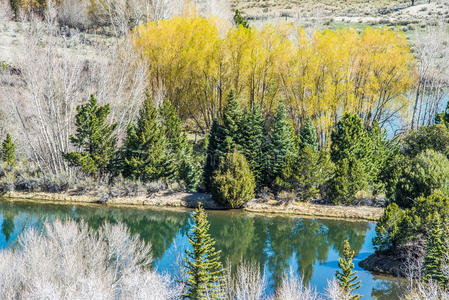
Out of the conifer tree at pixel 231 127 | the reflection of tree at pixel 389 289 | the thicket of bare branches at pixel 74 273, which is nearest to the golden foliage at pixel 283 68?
the conifer tree at pixel 231 127

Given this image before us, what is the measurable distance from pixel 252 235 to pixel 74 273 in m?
17.3

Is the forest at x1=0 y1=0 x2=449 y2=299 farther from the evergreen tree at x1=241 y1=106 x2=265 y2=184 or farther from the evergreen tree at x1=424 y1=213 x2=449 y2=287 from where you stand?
the evergreen tree at x1=424 y1=213 x2=449 y2=287

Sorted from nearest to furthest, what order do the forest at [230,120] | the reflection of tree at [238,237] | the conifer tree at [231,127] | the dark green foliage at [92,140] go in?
the reflection of tree at [238,237] < the forest at [230,120] < the conifer tree at [231,127] < the dark green foliage at [92,140]

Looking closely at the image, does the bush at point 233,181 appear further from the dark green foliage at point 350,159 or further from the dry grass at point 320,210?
the dark green foliage at point 350,159

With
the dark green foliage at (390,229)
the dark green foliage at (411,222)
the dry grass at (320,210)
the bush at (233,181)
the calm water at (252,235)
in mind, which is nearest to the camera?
the dark green foliage at (411,222)

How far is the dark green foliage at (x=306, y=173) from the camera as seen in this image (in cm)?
3678

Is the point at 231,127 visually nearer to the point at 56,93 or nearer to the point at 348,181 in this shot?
the point at 348,181

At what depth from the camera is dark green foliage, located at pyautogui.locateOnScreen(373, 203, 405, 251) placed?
82.2ft

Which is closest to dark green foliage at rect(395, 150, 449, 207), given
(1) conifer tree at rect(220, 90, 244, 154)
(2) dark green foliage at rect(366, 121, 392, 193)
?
(2) dark green foliage at rect(366, 121, 392, 193)

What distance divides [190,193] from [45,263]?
22.1 meters

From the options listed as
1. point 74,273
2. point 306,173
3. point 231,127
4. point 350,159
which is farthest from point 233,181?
point 74,273

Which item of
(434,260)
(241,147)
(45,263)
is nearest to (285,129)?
(241,147)

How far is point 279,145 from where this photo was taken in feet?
127

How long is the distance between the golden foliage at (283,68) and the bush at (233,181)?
468 inches
